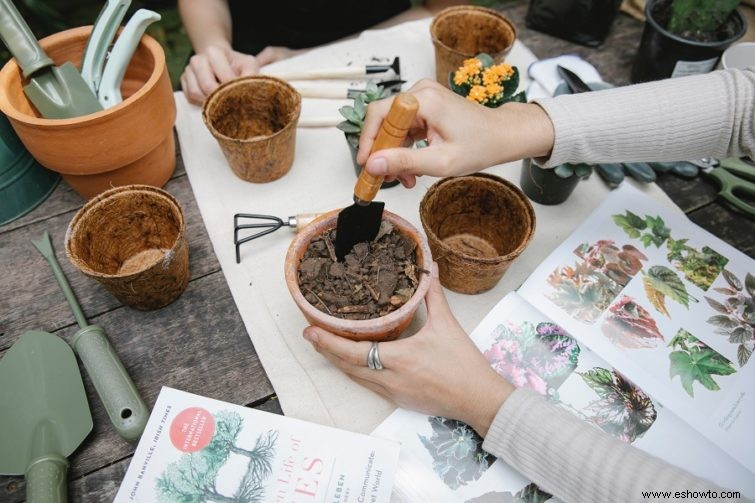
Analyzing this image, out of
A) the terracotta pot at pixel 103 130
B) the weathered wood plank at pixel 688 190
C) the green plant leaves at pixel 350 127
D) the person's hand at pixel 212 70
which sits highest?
the terracotta pot at pixel 103 130

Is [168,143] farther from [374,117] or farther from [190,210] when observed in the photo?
[374,117]

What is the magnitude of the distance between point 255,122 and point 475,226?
0.53 meters

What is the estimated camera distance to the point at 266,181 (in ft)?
3.36

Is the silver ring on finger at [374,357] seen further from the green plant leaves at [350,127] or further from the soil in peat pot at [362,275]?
the green plant leaves at [350,127]

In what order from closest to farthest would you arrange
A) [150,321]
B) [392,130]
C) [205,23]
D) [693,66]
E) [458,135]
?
[392,130] → [458,135] → [150,321] → [693,66] → [205,23]

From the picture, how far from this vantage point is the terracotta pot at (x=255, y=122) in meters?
0.93

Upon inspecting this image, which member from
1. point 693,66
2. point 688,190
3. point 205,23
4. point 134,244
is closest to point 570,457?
point 688,190

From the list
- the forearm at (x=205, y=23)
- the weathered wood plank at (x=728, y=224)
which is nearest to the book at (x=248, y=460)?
the weathered wood plank at (x=728, y=224)

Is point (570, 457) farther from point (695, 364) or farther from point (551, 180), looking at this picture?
point (551, 180)

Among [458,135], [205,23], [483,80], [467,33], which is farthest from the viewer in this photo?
[205,23]

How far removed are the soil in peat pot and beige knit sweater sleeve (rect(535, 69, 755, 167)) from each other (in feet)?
1.05

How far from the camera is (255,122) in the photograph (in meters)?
1.08

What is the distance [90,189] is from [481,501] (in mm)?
877

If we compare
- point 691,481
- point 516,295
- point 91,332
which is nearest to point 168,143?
point 91,332
